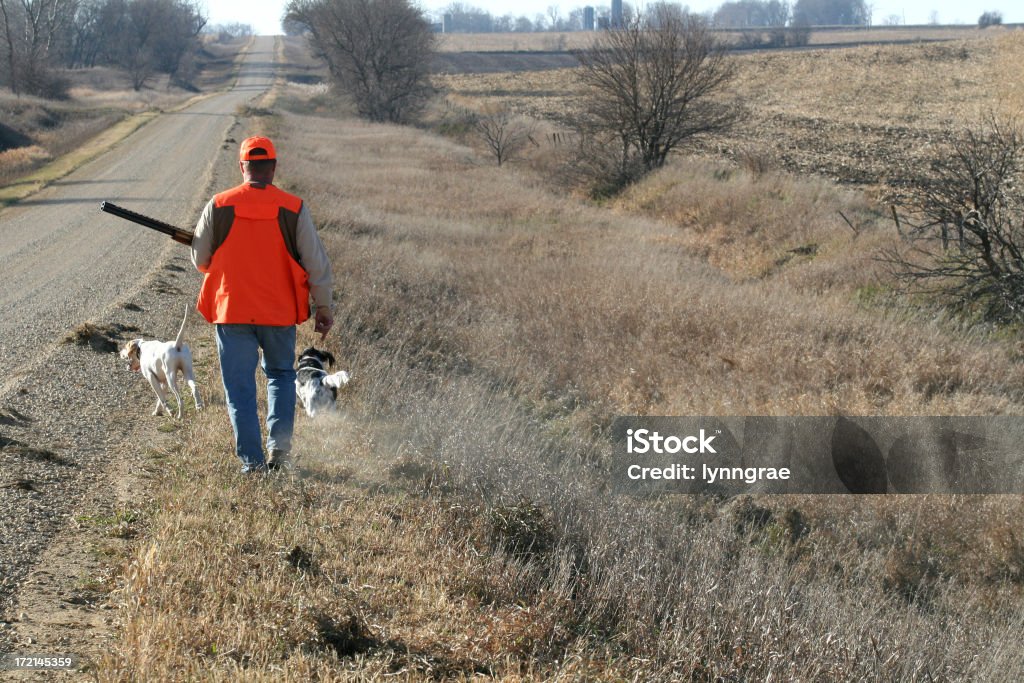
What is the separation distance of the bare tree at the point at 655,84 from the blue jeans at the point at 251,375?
19731mm

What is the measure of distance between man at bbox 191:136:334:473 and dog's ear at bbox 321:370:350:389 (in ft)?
3.56

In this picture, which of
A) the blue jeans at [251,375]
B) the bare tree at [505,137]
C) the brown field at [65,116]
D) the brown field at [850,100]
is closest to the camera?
the blue jeans at [251,375]

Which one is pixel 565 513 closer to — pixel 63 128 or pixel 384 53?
pixel 63 128

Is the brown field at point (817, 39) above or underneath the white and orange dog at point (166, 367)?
above

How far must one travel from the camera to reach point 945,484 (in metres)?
7.32

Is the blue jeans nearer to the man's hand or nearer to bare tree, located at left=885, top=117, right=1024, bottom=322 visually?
the man's hand

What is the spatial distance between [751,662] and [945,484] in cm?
468

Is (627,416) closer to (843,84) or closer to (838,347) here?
(838,347)

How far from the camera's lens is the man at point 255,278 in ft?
14.8

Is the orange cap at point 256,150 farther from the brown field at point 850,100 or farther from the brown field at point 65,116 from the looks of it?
the brown field at point 65,116

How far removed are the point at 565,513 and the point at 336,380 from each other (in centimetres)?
201

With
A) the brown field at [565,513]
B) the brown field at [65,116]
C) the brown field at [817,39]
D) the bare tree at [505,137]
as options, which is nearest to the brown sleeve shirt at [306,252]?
the brown field at [565,513]

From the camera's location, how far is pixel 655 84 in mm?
23516

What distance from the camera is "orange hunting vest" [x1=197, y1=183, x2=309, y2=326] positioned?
4500 mm
